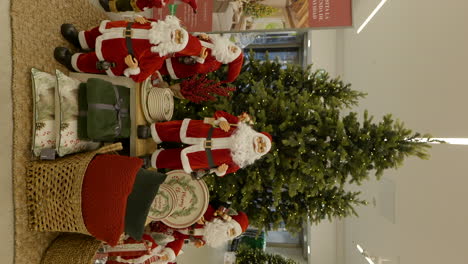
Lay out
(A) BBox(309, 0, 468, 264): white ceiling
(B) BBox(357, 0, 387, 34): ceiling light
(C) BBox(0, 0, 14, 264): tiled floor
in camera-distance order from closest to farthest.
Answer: (C) BBox(0, 0, 14, 264): tiled floor, (A) BBox(309, 0, 468, 264): white ceiling, (B) BBox(357, 0, 387, 34): ceiling light

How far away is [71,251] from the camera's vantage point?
2285mm

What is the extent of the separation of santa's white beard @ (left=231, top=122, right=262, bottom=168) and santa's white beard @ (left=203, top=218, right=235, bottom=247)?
68 cm

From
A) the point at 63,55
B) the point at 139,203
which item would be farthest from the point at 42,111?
the point at 139,203

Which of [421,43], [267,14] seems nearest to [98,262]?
[267,14]

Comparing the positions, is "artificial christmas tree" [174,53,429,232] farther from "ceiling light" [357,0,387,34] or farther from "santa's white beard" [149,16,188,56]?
"ceiling light" [357,0,387,34]

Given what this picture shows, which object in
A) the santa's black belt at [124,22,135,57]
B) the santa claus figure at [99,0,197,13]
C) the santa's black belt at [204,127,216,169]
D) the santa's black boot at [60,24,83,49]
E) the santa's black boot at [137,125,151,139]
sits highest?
the santa claus figure at [99,0,197,13]

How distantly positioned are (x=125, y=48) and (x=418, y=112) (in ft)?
A: 9.45

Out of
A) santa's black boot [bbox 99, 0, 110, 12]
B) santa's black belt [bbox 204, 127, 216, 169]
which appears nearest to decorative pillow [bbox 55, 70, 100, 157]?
santa's black belt [bbox 204, 127, 216, 169]

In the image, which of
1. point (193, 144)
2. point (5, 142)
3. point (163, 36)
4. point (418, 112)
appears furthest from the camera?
point (418, 112)

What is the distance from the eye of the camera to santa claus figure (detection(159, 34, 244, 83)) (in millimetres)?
2922

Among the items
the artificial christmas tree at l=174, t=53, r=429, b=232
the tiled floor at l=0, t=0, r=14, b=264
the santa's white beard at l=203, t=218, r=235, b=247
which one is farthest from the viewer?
the santa's white beard at l=203, t=218, r=235, b=247

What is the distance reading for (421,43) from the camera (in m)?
3.45

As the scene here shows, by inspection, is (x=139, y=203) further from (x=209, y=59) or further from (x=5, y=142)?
(x=209, y=59)

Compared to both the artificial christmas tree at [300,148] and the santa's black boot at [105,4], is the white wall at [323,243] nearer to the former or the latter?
the artificial christmas tree at [300,148]
